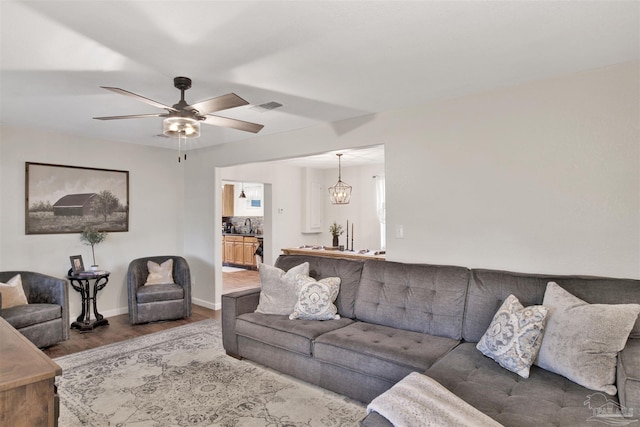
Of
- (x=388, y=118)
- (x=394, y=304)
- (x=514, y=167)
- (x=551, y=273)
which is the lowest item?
(x=394, y=304)

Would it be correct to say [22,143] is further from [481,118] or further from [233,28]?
[481,118]

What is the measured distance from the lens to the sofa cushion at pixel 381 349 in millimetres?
2334

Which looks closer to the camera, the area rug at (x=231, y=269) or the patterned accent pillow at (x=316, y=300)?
the patterned accent pillow at (x=316, y=300)

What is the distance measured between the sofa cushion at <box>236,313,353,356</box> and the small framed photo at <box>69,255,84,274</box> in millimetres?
2520

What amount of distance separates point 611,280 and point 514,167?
1045 mm

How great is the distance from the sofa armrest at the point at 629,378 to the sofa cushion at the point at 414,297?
30.9 inches

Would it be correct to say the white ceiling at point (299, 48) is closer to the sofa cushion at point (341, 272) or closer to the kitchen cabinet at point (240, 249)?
the sofa cushion at point (341, 272)

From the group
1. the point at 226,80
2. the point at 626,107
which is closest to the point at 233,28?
the point at 226,80

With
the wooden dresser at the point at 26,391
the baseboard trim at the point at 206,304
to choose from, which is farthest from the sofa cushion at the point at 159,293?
the wooden dresser at the point at 26,391

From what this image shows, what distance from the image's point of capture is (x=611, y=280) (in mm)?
2277

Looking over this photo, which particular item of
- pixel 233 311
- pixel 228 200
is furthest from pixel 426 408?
pixel 228 200

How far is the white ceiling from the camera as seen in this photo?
177 cm

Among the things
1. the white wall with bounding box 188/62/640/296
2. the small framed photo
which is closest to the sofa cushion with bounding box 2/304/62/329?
the small framed photo

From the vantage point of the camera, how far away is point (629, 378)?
166 centimetres
